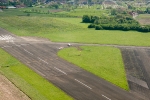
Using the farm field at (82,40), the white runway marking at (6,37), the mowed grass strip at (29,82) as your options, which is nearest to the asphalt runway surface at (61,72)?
the mowed grass strip at (29,82)

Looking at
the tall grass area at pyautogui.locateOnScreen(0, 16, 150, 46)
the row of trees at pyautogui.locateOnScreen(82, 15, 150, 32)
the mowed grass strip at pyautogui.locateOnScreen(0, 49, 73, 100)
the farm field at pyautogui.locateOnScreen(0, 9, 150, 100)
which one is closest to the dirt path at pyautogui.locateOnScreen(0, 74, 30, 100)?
the mowed grass strip at pyautogui.locateOnScreen(0, 49, 73, 100)

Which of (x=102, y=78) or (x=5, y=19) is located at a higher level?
(x=5, y=19)

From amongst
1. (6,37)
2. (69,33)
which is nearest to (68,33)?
(69,33)

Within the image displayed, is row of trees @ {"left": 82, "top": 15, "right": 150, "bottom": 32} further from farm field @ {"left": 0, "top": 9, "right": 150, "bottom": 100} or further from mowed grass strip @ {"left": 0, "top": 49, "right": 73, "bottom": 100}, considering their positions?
mowed grass strip @ {"left": 0, "top": 49, "right": 73, "bottom": 100}

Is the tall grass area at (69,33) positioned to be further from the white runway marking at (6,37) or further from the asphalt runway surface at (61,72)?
the asphalt runway surface at (61,72)

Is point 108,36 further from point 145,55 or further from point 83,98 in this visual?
point 83,98

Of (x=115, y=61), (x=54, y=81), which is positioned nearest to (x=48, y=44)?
(x=115, y=61)
